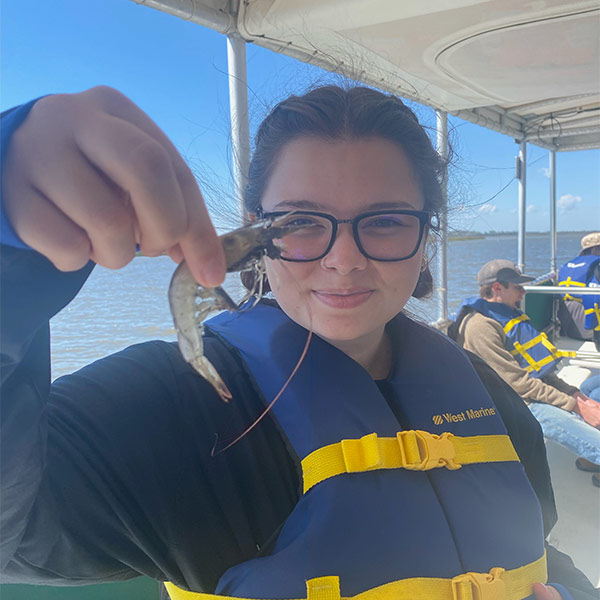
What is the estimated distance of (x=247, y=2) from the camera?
81.5 inches

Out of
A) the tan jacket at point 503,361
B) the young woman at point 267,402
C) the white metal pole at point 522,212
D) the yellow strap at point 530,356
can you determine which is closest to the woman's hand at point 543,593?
the young woman at point 267,402

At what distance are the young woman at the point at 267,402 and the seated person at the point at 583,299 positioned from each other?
5.41 meters

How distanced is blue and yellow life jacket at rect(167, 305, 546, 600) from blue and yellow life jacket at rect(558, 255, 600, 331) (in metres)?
5.46

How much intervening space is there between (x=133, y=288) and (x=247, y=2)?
186 cm

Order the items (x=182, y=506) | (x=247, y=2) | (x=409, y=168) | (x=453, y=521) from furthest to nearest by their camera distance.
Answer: (x=247, y=2) → (x=409, y=168) → (x=453, y=521) → (x=182, y=506)

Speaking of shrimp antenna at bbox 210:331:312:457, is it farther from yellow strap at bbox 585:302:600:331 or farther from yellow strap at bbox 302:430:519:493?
yellow strap at bbox 585:302:600:331

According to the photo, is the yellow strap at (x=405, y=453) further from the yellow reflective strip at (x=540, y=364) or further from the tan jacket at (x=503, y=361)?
the yellow reflective strip at (x=540, y=364)

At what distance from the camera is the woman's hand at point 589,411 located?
3.69 m

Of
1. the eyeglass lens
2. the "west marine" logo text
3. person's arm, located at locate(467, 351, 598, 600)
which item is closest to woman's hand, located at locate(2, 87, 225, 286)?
the eyeglass lens

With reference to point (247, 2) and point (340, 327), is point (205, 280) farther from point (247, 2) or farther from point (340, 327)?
point (247, 2)

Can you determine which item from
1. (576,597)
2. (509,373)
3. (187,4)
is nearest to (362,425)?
(576,597)

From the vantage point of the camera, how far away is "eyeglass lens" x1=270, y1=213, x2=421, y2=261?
3.66 ft

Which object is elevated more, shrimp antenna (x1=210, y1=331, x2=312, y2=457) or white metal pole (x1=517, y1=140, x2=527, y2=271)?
white metal pole (x1=517, y1=140, x2=527, y2=271)

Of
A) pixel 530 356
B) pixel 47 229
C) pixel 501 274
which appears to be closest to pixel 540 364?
pixel 530 356
